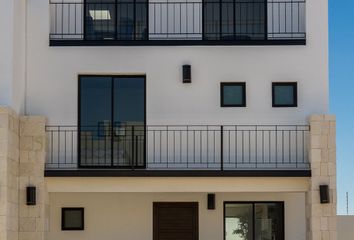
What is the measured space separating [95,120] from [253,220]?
4.34 meters

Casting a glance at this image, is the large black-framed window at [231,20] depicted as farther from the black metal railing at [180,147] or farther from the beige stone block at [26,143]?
the beige stone block at [26,143]

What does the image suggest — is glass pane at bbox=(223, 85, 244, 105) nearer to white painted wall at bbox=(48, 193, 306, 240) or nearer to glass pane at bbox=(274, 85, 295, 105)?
glass pane at bbox=(274, 85, 295, 105)

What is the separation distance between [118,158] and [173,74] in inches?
89.1

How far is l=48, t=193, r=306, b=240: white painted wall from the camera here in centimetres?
1795

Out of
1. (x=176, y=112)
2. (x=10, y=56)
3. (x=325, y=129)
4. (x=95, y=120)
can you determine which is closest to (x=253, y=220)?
(x=325, y=129)

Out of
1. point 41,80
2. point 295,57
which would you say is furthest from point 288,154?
point 41,80

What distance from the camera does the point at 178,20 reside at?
59.1 ft

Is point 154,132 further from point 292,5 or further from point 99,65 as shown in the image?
point 292,5

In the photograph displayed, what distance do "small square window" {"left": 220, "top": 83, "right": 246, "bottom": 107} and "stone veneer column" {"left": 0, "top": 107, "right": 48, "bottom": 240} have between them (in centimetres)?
407

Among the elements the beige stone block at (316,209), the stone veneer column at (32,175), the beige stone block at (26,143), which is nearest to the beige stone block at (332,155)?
the beige stone block at (316,209)

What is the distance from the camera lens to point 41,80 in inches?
694

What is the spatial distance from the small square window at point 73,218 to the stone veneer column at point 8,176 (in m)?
1.79

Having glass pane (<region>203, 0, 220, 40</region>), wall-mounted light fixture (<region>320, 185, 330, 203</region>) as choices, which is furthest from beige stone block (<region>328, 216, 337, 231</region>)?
glass pane (<region>203, 0, 220, 40</region>)

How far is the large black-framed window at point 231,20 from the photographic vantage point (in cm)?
1805
